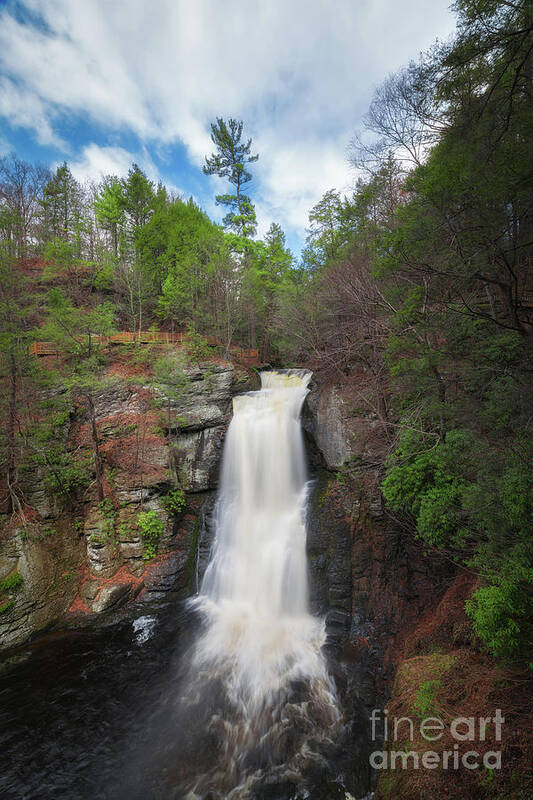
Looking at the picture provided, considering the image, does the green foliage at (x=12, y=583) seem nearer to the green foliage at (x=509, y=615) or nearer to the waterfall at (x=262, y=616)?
the waterfall at (x=262, y=616)

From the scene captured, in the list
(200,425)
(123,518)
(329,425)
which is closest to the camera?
(329,425)

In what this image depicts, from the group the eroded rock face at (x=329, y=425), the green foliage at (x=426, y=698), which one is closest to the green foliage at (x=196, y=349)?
the eroded rock face at (x=329, y=425)

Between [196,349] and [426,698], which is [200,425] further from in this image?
[426,698]

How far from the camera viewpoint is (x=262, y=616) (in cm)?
744

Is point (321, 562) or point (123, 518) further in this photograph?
point (123, 518)

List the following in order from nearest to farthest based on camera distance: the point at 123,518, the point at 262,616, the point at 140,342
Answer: the point at 262,616 < the point at 123,518 < the point at 140,342

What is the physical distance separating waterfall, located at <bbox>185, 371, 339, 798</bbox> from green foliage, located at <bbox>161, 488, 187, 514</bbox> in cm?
122

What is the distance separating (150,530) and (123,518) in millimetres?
995

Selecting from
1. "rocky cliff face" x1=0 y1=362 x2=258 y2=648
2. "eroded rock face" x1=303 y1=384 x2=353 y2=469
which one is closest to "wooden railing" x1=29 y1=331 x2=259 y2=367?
"rocky cliff face" x1=0 y1=362 x2=258 y2=648

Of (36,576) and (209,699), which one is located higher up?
(36,576)

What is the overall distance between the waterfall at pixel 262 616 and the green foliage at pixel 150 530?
1.78 m

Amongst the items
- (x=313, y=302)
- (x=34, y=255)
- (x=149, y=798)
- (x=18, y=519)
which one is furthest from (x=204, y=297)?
(x=149, y=798)

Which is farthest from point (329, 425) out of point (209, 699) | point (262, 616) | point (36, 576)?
Result: point (36, 576)

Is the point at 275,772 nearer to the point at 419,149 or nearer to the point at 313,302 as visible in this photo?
the point at 313,302
